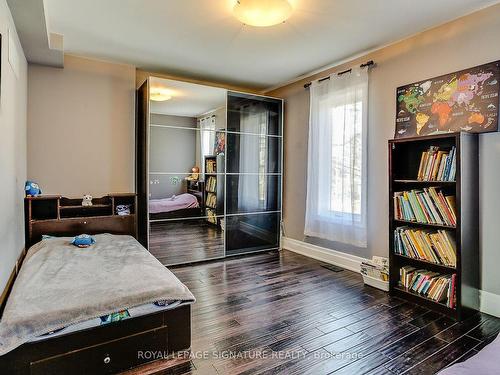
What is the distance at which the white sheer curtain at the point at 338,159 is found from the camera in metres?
3.53

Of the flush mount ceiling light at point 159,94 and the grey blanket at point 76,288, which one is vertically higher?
the flush mount ceiling light at point 159,94

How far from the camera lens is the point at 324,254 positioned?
4.08 meters

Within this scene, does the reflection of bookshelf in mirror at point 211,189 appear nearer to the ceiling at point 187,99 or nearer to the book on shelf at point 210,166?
the book on shelf at point 210,166

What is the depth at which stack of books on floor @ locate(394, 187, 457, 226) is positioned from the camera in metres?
2.53

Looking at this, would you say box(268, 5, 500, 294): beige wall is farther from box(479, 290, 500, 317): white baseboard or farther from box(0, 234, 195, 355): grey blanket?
box(0, 234, 195, 355): grey blanket

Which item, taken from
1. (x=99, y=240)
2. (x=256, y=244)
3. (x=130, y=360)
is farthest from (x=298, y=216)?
(x=130, y=360)

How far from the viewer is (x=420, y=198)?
8.96 feet

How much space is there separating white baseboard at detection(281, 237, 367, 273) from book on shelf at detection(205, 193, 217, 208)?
52.3 inches

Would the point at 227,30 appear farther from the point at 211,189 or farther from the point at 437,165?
the point at 437,165

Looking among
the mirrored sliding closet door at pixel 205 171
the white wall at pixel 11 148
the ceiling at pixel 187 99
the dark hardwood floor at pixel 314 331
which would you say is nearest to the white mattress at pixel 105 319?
the dark hardwood floor at pixel 314 331

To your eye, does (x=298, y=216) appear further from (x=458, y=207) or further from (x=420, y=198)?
(x=458, y=207)

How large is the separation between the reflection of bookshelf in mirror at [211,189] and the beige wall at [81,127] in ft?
3.25

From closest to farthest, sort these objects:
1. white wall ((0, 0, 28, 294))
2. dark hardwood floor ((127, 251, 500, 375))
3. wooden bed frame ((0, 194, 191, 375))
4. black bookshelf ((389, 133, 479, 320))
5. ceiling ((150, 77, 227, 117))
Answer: wooden bed frame ((0, 194, 191, 375))
dark hardwood floor ((127, 251, 500, 375))
white wall ((0, 0, 28, 294))
black bookshelf ((389, 133, 479, 320))
ceiling ((150, 77, 227, 117))

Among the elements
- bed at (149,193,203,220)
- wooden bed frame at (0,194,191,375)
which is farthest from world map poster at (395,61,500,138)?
wooden bed frame at (0,194,191,375)
